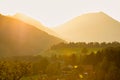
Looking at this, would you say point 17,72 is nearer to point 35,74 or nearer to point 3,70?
point 3,70

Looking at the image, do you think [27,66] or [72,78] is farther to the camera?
[72,78]

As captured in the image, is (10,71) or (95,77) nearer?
(10,71)

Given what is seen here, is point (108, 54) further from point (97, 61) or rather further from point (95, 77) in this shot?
point (95, 77)

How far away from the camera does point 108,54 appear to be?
180 meters

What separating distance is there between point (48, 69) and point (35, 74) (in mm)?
8522

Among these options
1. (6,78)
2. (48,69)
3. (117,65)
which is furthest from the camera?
(48,69)

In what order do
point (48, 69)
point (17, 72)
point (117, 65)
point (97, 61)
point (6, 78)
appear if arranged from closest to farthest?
point (6, 78), point (17, 72), point (117, 65), point (48, 69), point (97, 61)

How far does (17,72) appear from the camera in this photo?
3295 inches

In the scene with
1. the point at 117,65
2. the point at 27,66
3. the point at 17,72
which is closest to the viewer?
the point at 17,72

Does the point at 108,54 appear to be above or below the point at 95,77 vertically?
above

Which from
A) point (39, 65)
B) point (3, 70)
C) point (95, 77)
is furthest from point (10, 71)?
point (39, 65)

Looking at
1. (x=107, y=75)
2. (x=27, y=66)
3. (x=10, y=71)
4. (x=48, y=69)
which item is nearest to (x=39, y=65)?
(x=48, y=69)

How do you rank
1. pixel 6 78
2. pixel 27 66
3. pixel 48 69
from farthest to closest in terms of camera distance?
pixel 48 69 < pixel 27 66 < pixel 6 78

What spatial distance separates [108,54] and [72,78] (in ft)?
140
